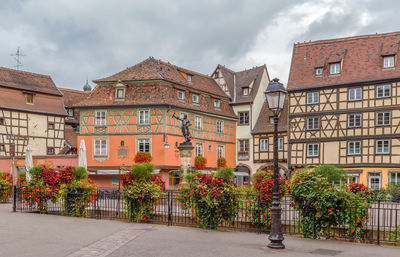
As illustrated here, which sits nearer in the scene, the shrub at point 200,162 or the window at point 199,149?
the shrub at point 200,162

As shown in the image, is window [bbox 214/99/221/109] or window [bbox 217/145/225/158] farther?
window [bbox 214/99/221/109]

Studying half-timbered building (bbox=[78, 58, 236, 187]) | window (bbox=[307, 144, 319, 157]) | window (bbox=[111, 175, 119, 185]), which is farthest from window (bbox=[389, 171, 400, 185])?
window (bbox=[111, 175, 119, 185])

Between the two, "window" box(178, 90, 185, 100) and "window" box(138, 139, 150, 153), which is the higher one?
"window" box(178, 90, 185, 100)

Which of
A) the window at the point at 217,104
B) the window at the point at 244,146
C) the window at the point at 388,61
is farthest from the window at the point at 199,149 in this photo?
the window at the point at 388,61

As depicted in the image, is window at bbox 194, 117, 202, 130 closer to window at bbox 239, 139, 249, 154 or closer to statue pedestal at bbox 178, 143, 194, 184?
window at bbox 239, 139, 249, 154

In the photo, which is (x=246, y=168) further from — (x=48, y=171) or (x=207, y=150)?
(x=48, y=171)

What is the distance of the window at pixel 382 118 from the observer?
33.8 meters

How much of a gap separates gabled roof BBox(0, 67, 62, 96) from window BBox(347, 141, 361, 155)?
27.7 m

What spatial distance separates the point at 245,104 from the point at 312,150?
9.07 meters

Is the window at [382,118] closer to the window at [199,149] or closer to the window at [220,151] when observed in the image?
the window at [220,151]

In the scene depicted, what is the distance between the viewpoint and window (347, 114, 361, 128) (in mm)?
35094

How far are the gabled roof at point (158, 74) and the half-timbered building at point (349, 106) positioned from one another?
342 inches

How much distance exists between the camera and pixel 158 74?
3750 cm

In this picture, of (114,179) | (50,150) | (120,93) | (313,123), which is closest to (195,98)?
(120,93)
